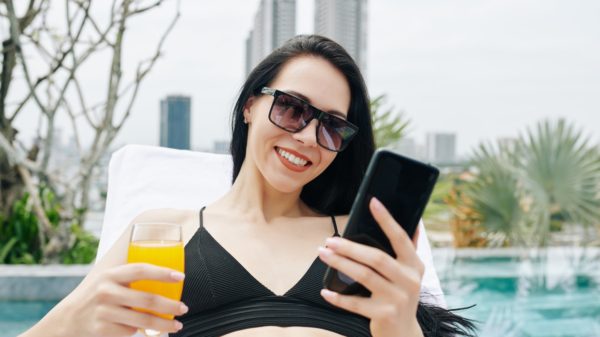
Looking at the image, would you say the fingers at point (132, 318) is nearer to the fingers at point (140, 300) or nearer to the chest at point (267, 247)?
the fingers at point (140, 300)

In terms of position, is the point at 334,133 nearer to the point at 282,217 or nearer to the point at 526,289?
the point at 282,217

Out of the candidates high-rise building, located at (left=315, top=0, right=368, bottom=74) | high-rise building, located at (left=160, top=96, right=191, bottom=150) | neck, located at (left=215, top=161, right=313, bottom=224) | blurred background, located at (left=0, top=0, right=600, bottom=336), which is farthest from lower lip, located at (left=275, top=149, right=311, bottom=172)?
high-rise building, located at (left=315, top=0, right=368, bottom=74)

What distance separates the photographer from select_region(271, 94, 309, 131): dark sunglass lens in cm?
209

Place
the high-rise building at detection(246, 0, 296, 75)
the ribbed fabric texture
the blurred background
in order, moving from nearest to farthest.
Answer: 1. the ribbed fabric texture
2. the blurred background
3. the high-rise building at detection(246, 0, 296, 75)

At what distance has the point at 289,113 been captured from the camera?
2098mm

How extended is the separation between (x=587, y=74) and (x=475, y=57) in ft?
8.37

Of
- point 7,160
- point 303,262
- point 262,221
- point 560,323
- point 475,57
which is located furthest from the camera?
point 475,57

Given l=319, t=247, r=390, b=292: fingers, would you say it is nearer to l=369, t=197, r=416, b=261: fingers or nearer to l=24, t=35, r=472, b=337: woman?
l=369, t=197, r=416, b=261: fingers

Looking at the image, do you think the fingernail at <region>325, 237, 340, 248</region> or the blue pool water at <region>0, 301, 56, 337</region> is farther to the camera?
the blue pool water at <region>0, 301, 56, 337</region>

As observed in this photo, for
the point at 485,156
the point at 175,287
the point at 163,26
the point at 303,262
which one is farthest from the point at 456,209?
the point at 175,287

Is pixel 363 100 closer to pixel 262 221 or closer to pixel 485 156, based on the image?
pixel 262 221

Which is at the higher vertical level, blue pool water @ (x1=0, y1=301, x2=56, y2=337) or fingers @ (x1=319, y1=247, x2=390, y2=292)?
fingers @ (x1=319, y1=247, x2=390, y2=292)

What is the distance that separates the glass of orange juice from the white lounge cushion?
1456 mm

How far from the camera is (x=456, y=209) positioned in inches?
334
